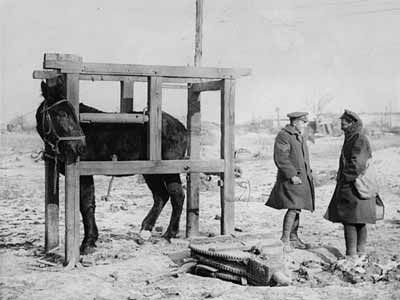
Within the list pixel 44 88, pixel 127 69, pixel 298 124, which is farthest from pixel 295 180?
pixel 44 88

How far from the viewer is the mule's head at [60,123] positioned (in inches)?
305

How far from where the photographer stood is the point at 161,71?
27.4ft

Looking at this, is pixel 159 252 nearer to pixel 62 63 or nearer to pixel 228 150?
pixel 228 150

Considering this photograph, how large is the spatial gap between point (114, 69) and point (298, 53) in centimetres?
6316

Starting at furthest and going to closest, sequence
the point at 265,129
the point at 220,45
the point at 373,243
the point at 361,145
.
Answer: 1. the point at 220,45
2. the point at 265,129
3. the point at 373,243
4. the point at 361,145

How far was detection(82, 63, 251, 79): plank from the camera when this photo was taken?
790 cm

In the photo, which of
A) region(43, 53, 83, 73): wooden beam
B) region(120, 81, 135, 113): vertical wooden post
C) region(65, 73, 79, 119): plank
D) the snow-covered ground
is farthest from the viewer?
region(120, 81, 135, 113): vertical wooden post

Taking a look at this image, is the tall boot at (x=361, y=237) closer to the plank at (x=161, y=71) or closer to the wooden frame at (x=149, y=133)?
the wooden frame at (x=149, y=133)

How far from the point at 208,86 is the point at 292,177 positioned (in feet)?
6.44

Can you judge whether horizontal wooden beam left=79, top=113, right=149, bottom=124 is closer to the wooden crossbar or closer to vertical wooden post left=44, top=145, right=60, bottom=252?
the wooden crossbar

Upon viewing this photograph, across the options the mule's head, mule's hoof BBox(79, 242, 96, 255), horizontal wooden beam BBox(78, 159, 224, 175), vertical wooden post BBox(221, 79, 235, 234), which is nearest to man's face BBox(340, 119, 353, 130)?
vertical wooden post BBox(221, 79, 235, 234)

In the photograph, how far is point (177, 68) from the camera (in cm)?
847

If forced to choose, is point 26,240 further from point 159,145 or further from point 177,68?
point 177,68

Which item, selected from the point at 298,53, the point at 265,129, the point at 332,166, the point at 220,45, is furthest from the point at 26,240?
the point at 298,53
